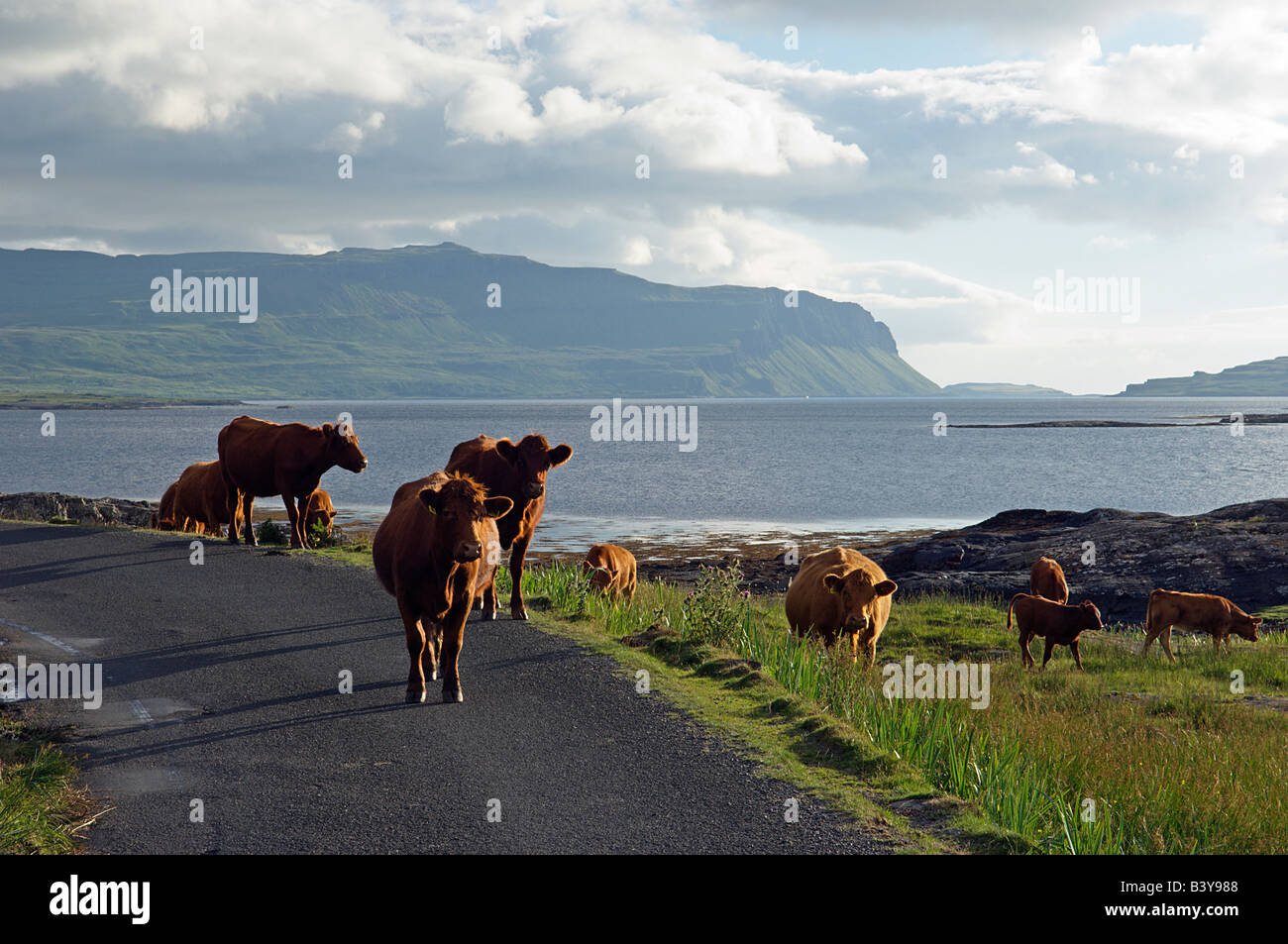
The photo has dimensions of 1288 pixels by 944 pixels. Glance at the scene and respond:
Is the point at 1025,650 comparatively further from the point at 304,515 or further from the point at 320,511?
the point at 320,511

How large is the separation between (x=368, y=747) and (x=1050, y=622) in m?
14.0

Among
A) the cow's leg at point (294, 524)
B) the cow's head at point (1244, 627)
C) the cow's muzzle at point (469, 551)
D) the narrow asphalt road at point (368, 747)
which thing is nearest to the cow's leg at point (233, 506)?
the cow's leg at point (294, 524)

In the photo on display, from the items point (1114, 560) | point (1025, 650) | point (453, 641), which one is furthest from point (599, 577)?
point (1114, 560)

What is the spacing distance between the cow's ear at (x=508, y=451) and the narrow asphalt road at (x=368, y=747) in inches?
99.0

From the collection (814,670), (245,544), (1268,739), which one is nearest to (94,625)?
(245,544)

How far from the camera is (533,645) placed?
13891mm

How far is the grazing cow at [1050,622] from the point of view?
18781mm

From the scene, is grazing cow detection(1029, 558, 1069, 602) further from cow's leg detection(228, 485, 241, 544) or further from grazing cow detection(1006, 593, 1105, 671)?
cow's leg detection(228, 485, 241, 544)

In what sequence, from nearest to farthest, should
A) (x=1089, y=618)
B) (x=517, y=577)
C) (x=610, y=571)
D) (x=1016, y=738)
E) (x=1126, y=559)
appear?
(x=1016, y=738)
(x=517, y=577)
(x=1089, y=618)
(x=610, y=571)
(x=1126, y=559)

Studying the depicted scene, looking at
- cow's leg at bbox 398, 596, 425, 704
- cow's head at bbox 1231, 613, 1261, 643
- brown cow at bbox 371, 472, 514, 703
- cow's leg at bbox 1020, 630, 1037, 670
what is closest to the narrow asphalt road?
cow's leg at bbox 398, 596, 425, 704

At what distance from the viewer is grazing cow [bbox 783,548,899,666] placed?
14.4m

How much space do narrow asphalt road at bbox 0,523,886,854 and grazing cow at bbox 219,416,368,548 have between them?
21.9ft

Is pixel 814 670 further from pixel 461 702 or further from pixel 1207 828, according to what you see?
pixel 1207 828

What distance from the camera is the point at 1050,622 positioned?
18984mm
